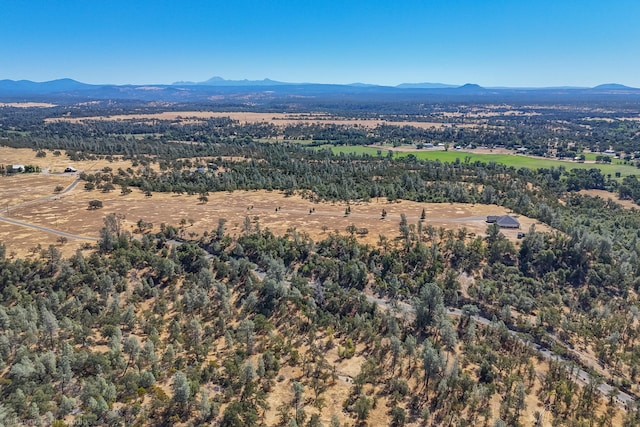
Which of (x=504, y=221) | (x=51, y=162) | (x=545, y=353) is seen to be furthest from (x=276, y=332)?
(x=51, y=162)

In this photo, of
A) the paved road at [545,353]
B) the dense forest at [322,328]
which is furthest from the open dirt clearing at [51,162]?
the paved road at [545,353]

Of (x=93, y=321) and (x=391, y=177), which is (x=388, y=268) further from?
(x=391, y=177)

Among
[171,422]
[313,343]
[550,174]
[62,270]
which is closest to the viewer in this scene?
[171,422]

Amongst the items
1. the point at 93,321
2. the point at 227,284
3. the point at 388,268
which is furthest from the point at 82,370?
the point at 388,268

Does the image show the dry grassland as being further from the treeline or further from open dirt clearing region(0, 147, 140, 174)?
open dirt clearing region(0, 147, 140, 174)

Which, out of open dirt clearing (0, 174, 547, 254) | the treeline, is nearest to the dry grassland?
open dirt clearing (0, 174, 547, 254)

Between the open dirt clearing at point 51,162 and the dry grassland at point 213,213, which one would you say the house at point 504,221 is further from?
A: the open dirt clearing at point 51,162

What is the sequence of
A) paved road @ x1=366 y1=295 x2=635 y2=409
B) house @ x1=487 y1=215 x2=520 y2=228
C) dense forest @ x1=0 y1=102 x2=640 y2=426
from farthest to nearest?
house @ x1=487 y1=215 x2=520 y2=228 < paved road @ x1=366 y1=295 x2=635 y2=409 < dense forest @ x1=0 y1=102 x2=640 y2=426
